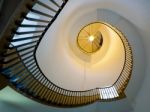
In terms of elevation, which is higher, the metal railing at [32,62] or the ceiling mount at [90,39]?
the ceiling mount at [90,39]

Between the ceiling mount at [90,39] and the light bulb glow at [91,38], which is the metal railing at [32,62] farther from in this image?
the light bulb glow at [91,38]

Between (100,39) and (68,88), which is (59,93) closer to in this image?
(68,88)

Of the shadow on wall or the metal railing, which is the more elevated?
the metal railing

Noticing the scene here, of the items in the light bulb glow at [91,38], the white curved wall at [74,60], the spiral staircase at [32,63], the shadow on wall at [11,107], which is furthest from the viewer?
the light bulb glow at [91,38]

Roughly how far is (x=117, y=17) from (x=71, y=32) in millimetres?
2712

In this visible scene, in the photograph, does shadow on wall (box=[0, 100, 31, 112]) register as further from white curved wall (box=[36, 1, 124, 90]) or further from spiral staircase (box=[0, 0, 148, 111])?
white curved wall (box=[36, 1, 124, 90])

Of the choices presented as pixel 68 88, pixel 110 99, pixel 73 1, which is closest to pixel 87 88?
pixel 68 88

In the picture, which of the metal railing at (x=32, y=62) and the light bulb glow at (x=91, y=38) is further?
the light bulb glow at (x=91, y=38)

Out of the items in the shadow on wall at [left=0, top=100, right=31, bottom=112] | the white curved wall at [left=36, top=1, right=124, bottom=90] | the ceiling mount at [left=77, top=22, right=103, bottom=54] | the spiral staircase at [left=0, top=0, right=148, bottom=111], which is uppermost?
the ceiling mount at [left=77, top=22, right=103, bottom=54]

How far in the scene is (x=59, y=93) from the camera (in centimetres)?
817

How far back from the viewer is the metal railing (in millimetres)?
4072

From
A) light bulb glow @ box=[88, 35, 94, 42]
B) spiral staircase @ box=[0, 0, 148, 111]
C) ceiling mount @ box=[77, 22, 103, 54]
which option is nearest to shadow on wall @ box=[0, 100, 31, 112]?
spiral staircase @ box=[0, 0, 148, 111]

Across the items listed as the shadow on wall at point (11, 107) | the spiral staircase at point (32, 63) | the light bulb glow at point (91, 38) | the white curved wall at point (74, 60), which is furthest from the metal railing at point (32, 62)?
the light bulb glow at point (91, 38)

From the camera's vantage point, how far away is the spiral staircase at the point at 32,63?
3973mm
